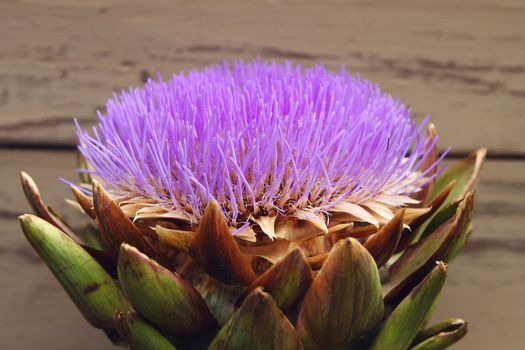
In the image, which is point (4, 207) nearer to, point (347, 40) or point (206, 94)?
point (206, 94)

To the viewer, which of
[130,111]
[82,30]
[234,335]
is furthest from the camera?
[82,30]

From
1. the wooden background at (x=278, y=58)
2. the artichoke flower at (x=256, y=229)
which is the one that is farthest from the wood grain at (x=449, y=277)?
the artichoke flower at (x=256, y=229)

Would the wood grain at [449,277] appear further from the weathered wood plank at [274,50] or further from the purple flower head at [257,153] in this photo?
the purple flower head at [257,153]

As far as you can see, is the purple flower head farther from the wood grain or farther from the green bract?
the wood grain

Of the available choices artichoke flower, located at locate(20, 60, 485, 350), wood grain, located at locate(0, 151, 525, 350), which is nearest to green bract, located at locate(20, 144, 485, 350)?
artichoke flower, located at locate(20, 60, 485, 350)

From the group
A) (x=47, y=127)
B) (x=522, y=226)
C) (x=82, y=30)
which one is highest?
(x=82, y=30)

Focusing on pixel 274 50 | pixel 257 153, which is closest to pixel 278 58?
pixel 274 50

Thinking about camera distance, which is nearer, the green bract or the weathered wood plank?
the green bract

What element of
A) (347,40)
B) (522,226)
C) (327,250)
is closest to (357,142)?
(327,250)
